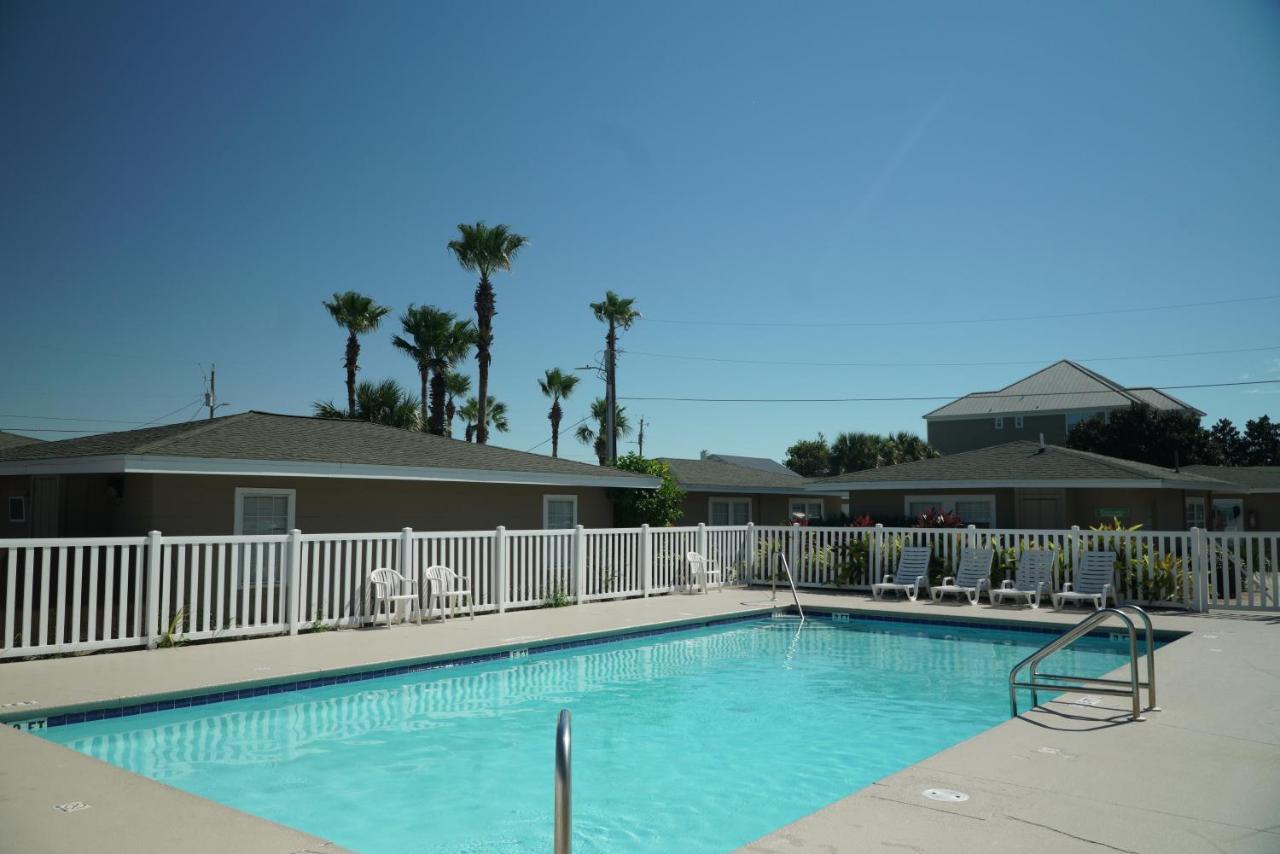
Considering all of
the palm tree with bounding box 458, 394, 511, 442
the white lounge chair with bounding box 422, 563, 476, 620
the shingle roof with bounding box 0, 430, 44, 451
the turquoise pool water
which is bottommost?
the turquoise pool water

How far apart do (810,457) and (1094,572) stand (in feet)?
154

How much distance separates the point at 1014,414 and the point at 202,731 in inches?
1776

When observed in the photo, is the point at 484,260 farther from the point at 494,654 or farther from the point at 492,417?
the point at 494,654

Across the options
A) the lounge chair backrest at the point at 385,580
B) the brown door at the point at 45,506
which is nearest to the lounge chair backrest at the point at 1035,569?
the lounge chair backrest at the point at 385,580

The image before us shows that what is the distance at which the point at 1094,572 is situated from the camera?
13625mm

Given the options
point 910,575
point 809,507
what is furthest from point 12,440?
point 809,507

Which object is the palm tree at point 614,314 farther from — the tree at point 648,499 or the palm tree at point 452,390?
the tree at point 648,499

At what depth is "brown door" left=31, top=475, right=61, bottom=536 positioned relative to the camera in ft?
46.3

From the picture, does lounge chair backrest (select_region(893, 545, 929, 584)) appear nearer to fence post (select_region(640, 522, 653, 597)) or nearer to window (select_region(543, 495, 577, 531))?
fence post (select_region(640, 522, 653, 597))

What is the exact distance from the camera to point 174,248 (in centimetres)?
1524

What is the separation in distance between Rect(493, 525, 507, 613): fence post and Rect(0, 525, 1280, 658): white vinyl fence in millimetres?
24

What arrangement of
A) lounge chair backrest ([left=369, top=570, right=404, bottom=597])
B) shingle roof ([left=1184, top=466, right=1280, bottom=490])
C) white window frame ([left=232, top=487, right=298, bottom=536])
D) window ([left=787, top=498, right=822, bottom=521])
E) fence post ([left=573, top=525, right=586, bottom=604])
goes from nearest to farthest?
lounge chair backrest ([left=369, top=570, right=404, bottom=597])
white window frame ([left=232, top=487, right=298, bottom=536])
fence post ([left=573, top=525, right=586, bottom=604])
shingle roof ([left=1184, top=466, right=1280, bottom=490])
window ([left=787, top=498, right=822, bottom=521])

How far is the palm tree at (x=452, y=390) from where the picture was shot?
36791 millimetres

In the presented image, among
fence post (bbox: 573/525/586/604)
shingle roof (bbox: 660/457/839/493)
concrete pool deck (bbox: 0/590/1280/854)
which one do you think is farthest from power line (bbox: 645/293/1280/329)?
concrete pool deck (bbox: 0/590/1280/854)
